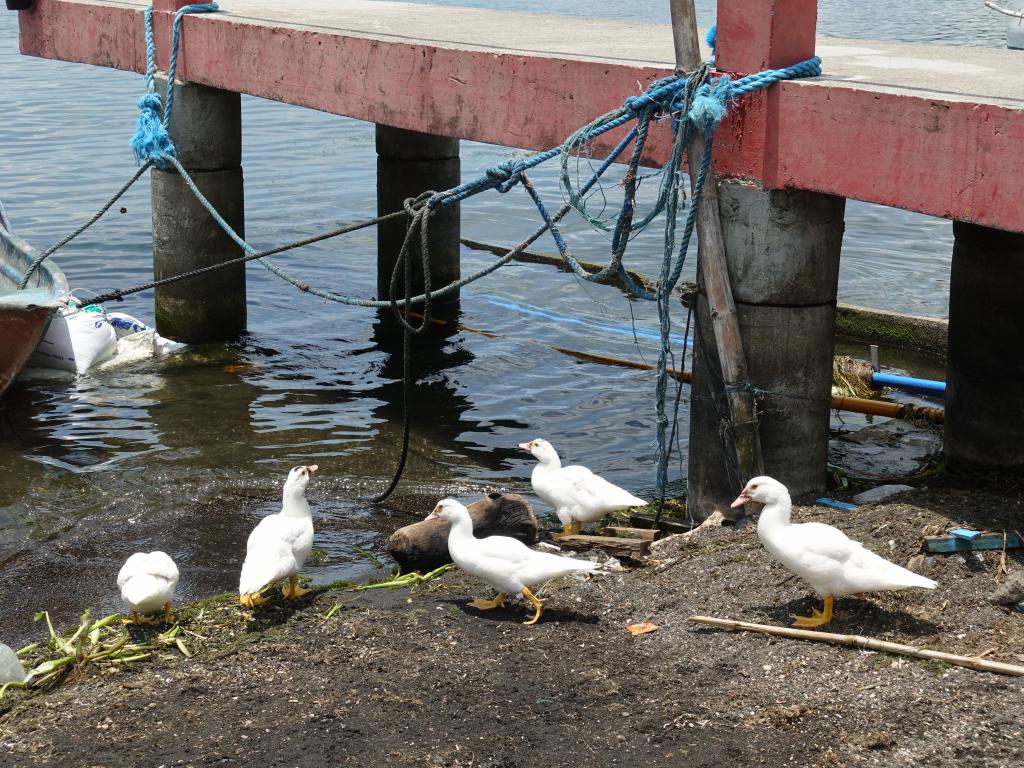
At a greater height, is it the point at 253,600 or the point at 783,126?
the point at 783,126

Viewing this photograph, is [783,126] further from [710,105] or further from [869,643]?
[869,643]

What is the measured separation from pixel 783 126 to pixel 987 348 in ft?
8.78

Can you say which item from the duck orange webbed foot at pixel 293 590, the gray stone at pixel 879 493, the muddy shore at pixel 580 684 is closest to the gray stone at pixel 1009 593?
the muddy shore at pixel 580 684

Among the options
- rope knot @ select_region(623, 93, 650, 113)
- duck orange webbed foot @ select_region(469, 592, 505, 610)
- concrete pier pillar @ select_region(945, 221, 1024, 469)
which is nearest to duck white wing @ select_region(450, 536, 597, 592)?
duck orange webbed foot @ select_region(469, 592, 505, 610)

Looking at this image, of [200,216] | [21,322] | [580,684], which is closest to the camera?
[580,684]

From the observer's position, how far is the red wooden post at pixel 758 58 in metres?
6.99

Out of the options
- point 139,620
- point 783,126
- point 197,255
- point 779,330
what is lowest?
point 139,620

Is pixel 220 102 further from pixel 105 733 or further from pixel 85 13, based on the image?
pixel 105 733

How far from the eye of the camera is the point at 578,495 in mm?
7742

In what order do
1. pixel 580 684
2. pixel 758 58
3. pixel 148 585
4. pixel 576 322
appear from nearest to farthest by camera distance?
1. pixel 580 684
2. pixel 148 585
3. pixel 758 58
4. pixel 576 322

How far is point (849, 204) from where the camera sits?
71.8 feet

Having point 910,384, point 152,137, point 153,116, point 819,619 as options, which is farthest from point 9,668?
point 910,384

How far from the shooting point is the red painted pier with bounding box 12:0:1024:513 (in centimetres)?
637

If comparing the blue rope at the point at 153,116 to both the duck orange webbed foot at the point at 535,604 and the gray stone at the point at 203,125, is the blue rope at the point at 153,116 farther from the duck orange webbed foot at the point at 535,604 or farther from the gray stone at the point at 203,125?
the duck orange webbed foot at the point at 535,604
